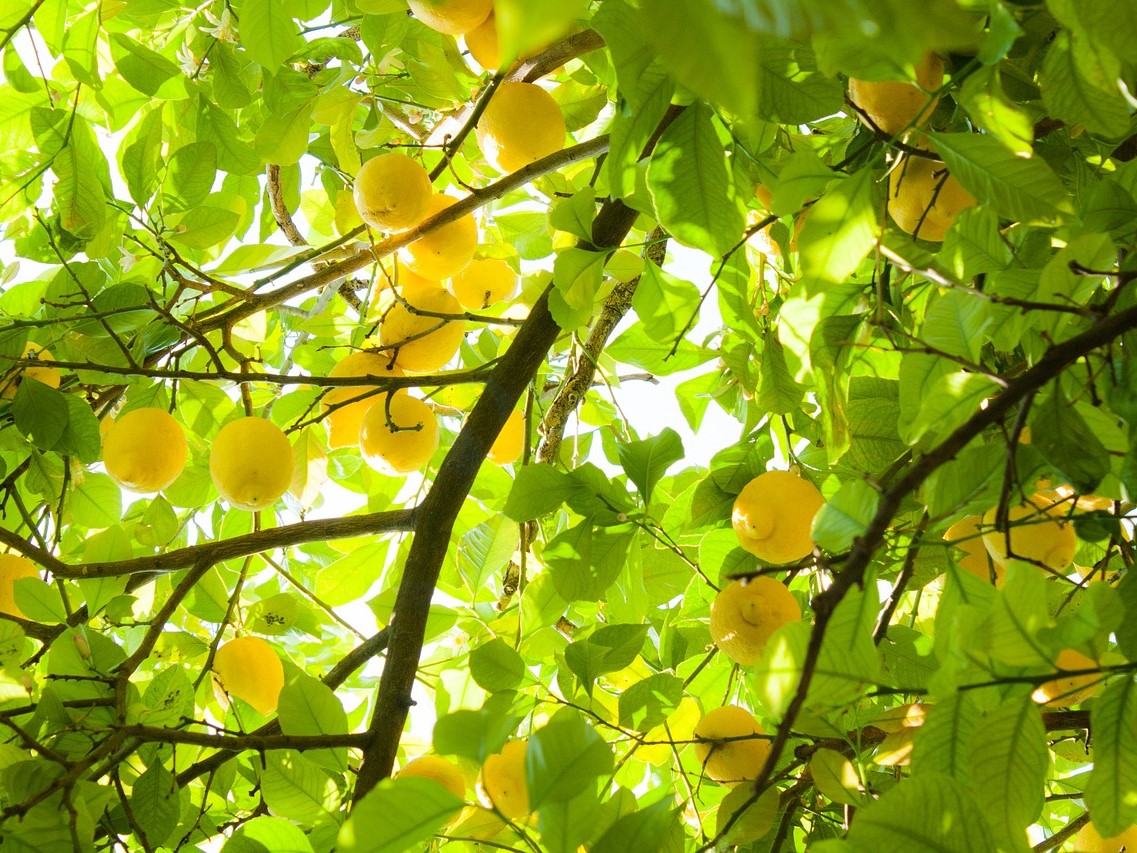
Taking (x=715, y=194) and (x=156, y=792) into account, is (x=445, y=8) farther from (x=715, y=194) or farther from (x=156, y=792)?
(x=156, y=792)

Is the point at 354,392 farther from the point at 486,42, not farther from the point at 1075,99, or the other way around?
the point at 1075,99

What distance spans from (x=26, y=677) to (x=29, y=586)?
3.8 inches

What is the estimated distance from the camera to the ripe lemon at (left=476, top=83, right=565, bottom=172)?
41.4 inches

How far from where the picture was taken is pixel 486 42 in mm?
1036

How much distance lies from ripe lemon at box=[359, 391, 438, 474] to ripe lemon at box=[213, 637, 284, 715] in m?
0.28

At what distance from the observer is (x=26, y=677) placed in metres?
0.92

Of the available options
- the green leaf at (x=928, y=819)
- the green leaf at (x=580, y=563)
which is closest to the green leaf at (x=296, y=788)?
the green leaf at (x=580, y=563)

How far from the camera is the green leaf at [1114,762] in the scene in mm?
496

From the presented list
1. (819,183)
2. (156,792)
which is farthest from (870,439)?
(156,792)

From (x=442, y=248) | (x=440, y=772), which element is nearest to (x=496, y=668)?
(x=440, y=772)

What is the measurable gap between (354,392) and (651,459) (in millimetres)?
512

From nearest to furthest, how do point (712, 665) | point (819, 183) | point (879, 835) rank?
point (879, 835)
point (819, 183)
point (712, 665)

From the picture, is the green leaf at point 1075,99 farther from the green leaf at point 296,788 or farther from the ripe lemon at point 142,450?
the ripe lemon at point 142,450

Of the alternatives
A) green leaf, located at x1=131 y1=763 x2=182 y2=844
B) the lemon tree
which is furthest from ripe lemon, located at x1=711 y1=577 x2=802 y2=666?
green leaf, located at x1=131 y1=763 x2=182 y2=844
